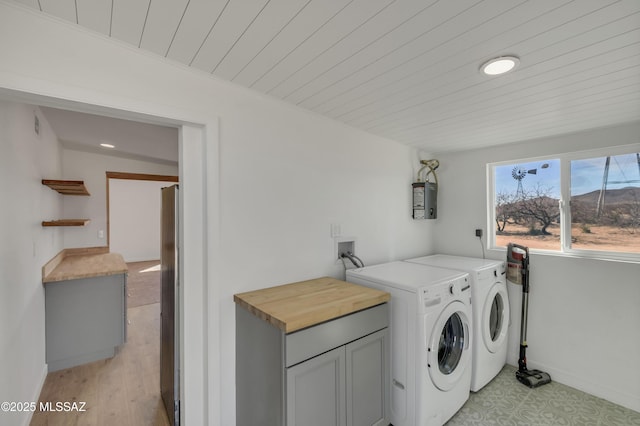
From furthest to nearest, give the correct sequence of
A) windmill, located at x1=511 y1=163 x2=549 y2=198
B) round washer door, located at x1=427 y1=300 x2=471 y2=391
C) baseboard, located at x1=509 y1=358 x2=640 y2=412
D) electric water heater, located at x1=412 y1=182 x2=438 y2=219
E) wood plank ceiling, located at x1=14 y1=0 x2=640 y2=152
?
electric water heater, located at x1=412 y1=182 x2=438 y2=219, windmill, located at x1=511 y1=163 x2=549 y2=198, baseboard, located at x1=509 y1=358 x2=640 y2=412, round washer door, located at x1=427 y1=300 x2=471 y2=391, wood plank ceiling, located at x1=14 y1=0 x2=640 y2=152

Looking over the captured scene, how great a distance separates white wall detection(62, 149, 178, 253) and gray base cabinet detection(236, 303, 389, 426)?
9.99 feet

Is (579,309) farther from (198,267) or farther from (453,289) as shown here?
(198,267)

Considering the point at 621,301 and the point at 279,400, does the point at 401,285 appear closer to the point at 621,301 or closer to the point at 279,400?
the point at 279,400

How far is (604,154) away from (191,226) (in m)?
3.26

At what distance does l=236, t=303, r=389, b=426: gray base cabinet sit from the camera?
1312 mm

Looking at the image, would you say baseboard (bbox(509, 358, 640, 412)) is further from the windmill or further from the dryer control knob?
the windmill

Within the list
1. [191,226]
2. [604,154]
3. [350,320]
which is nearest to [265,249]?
[191,226]

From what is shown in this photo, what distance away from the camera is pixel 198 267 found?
1575 mm

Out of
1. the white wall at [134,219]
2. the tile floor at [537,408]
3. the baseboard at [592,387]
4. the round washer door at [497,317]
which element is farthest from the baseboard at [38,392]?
the white wall at [134,219]

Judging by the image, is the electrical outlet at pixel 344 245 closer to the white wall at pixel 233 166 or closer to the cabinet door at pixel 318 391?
the white wall at pixel 233 166

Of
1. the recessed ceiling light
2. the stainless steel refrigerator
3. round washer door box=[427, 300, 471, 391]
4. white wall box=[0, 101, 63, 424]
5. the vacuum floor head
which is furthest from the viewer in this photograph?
the vacuum floor head

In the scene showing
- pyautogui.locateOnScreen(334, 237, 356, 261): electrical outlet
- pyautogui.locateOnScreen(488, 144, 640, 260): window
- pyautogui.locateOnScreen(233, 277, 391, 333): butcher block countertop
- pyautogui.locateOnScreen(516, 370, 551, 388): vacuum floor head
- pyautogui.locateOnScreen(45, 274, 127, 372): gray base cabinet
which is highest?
pyautogui.locateOnScreen(488, 144, 640, 260): window

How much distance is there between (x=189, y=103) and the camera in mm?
1497

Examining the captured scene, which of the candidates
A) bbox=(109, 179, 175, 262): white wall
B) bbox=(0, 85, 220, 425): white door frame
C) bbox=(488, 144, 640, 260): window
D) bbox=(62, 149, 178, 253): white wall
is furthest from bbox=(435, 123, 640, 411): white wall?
bbox=(109, 179, 175, 262): white wall
